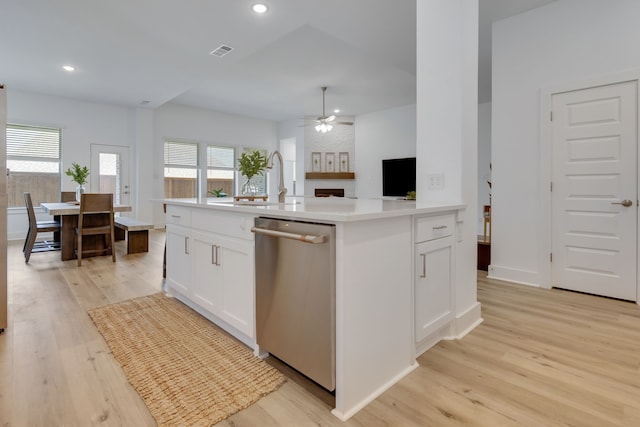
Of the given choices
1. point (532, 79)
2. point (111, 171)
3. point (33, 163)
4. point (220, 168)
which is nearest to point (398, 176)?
point (220, 168)

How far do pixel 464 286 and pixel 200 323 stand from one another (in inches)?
Result: 70.5

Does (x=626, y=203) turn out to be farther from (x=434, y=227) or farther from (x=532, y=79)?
(x=434, y=227)

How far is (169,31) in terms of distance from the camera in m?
3.68

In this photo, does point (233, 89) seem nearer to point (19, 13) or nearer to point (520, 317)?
point (19, 13)

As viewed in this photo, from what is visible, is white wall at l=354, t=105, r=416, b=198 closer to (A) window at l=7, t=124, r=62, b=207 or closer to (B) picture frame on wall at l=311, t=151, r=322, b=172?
(B) picture frame on wall at l=311, t=151, r=322, b=172

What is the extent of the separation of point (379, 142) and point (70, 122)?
21.4ft

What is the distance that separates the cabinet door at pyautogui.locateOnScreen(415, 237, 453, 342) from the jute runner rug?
31.5 inches

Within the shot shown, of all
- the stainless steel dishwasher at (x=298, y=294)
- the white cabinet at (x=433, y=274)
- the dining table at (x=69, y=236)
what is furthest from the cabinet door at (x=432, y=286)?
the dining table at (x=69, y=236)

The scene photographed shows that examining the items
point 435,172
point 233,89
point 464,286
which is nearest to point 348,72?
point 233,89

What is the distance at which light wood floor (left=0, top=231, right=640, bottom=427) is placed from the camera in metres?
1.32

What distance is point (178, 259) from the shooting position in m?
2.53

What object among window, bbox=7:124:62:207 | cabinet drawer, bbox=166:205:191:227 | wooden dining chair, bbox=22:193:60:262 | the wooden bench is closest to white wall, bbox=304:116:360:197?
the wooden bench

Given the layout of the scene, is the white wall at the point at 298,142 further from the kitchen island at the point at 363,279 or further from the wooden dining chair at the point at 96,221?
the kitchen island at the point at 363,279

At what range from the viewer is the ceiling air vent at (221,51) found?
13.5 feet
